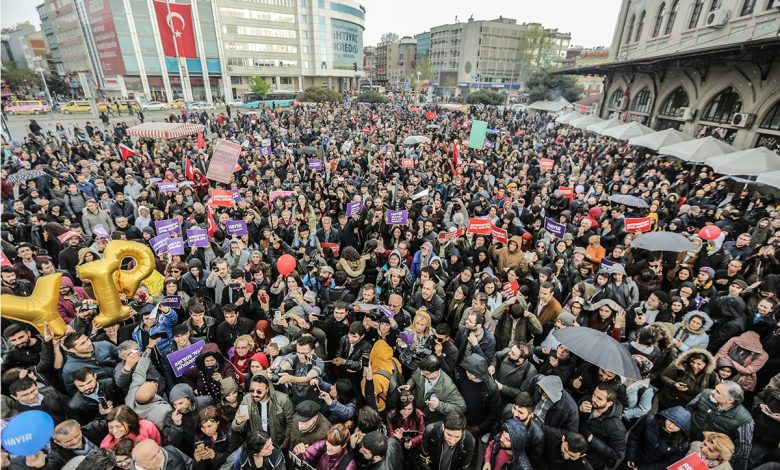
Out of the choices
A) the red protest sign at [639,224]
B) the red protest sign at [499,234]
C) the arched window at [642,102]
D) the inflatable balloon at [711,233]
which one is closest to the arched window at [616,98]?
the arched window at [642,102]

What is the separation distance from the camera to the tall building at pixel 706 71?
45.3 feet

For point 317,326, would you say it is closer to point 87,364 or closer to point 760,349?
point 87,364

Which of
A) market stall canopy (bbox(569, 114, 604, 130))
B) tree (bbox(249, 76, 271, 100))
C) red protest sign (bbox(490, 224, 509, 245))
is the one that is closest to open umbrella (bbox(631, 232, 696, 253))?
red protest sign (bbox(490, 224, 509, 245))

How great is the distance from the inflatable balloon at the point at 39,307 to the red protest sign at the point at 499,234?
264 inches

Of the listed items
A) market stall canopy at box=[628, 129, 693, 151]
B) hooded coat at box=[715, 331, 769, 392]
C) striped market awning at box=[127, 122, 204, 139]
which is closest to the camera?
hooded coat at box=[715, 331, 769, 392]

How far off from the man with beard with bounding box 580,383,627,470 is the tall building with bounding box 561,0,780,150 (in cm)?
1493

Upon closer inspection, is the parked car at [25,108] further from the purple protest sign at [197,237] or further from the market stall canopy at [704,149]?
the market stall canopy at [704,149]

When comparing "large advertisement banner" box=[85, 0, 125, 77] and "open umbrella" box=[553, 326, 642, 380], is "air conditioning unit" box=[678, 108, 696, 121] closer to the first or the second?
"open umbrella" box=[553, 326, 642, 380]

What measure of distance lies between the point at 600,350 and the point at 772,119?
1723cm

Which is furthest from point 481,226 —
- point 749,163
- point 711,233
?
point 749,163

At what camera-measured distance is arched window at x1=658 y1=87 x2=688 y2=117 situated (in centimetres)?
→ 1916

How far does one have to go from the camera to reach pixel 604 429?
11.2 ft

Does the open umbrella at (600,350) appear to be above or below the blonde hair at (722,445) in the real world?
above

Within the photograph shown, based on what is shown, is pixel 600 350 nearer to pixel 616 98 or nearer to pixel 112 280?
pixel 112 280
